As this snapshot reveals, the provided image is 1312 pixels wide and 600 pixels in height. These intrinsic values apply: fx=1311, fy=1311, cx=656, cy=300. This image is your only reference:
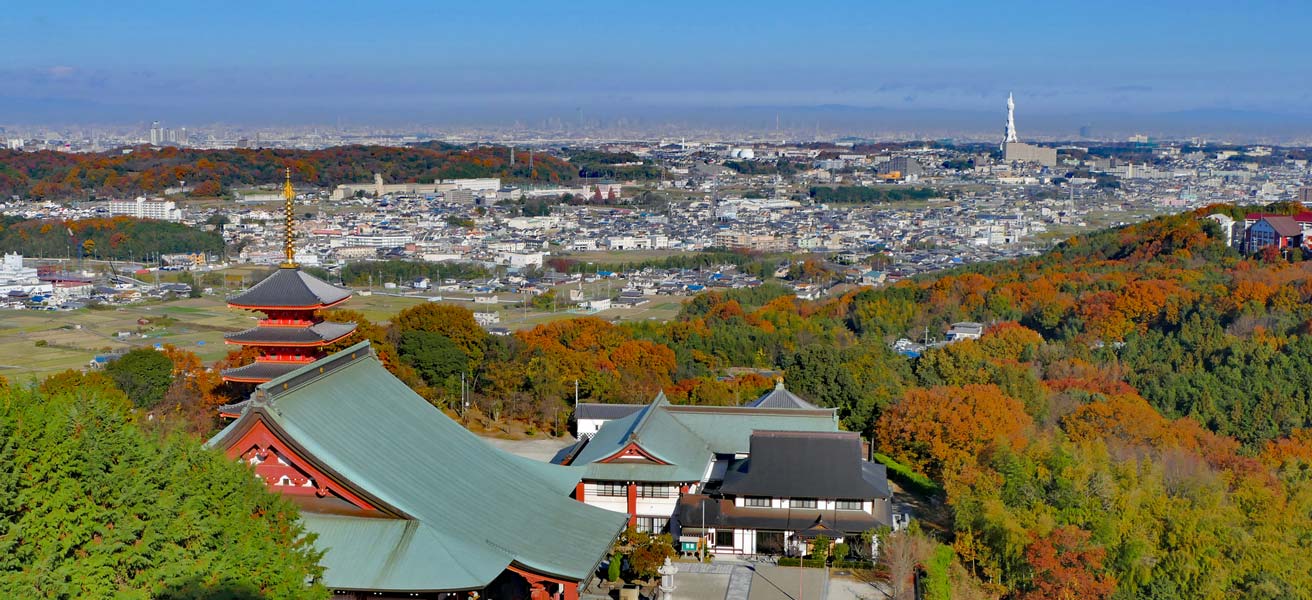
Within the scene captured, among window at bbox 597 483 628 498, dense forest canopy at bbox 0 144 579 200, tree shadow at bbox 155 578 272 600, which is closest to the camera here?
tree shadow at bbox 155 578 272 600

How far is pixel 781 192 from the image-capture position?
9231 cm

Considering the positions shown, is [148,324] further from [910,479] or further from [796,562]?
[796,562]

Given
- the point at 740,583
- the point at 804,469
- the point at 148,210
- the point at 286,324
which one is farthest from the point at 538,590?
the point at 148,210

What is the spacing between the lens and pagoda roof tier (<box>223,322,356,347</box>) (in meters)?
13.1

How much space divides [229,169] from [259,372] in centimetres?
7292

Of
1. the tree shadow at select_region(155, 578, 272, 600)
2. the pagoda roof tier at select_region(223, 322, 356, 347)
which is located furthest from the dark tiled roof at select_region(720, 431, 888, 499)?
the tree shadow at select_region(155, 578, 272, 600)

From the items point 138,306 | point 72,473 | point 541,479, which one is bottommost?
point 138,306

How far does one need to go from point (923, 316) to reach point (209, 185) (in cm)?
5583

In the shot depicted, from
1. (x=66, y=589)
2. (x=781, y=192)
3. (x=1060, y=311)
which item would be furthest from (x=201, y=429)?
(x=781, y=192)

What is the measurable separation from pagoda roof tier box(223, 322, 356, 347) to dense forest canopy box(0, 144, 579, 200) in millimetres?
66890

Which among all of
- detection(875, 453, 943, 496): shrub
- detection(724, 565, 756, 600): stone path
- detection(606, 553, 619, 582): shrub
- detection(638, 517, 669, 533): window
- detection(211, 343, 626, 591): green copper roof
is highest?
detection(211, 343, 626, 591): green copper roof

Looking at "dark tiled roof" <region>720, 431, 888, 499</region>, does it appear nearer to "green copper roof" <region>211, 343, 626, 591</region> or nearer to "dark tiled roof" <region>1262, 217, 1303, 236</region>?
"green copper roof" <region>211, 343, 626, 591</region>

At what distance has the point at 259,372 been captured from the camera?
43.3 feet

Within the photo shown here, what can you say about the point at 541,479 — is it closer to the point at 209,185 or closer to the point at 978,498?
the point at 978,498
